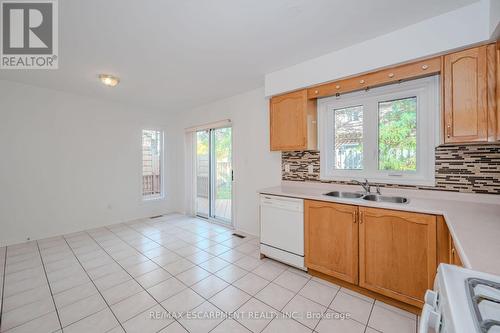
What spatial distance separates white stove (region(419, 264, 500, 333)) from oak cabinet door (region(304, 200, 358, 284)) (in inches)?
45.1

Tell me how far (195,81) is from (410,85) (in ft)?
8.96

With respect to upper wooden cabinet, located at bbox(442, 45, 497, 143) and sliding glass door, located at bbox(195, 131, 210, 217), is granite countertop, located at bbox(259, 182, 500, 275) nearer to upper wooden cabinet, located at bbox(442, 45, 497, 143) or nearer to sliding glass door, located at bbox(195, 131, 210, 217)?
upper wooden cabinet, located at bbox(442, 45, 497, 143)

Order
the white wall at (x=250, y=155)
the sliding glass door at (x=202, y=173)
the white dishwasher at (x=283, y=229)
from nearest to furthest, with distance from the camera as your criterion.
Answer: the white dishwasher at (x=283, y=229), the white wall at (x=250, y=155), the sliding glass door at (x=202, y=173)

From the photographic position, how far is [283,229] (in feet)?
8.20

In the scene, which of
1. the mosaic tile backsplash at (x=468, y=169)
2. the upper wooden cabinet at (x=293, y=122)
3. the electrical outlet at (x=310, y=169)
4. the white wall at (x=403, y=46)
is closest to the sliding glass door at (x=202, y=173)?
the upper wooden cabinet at (x=293, y=122)

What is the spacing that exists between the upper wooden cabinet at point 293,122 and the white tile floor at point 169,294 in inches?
61.1

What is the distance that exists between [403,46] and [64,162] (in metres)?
5.05

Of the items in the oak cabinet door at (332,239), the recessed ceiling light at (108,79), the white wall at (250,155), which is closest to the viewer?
the oak cabinet door at (332,239)

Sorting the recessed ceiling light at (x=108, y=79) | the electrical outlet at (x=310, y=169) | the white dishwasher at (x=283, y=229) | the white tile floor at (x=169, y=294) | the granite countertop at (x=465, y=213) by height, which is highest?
the recessed ceiling light at (x=108, y=79)

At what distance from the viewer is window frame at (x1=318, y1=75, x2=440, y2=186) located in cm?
204

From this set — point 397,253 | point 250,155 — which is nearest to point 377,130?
point 397,253

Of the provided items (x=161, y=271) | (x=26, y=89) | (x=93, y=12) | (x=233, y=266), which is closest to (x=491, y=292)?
(x=233, y=266)

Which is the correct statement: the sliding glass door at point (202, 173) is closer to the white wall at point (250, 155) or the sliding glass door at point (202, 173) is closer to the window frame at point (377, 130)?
the white wall at point (250, 155)

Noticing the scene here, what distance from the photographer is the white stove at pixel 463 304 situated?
1.89ft
